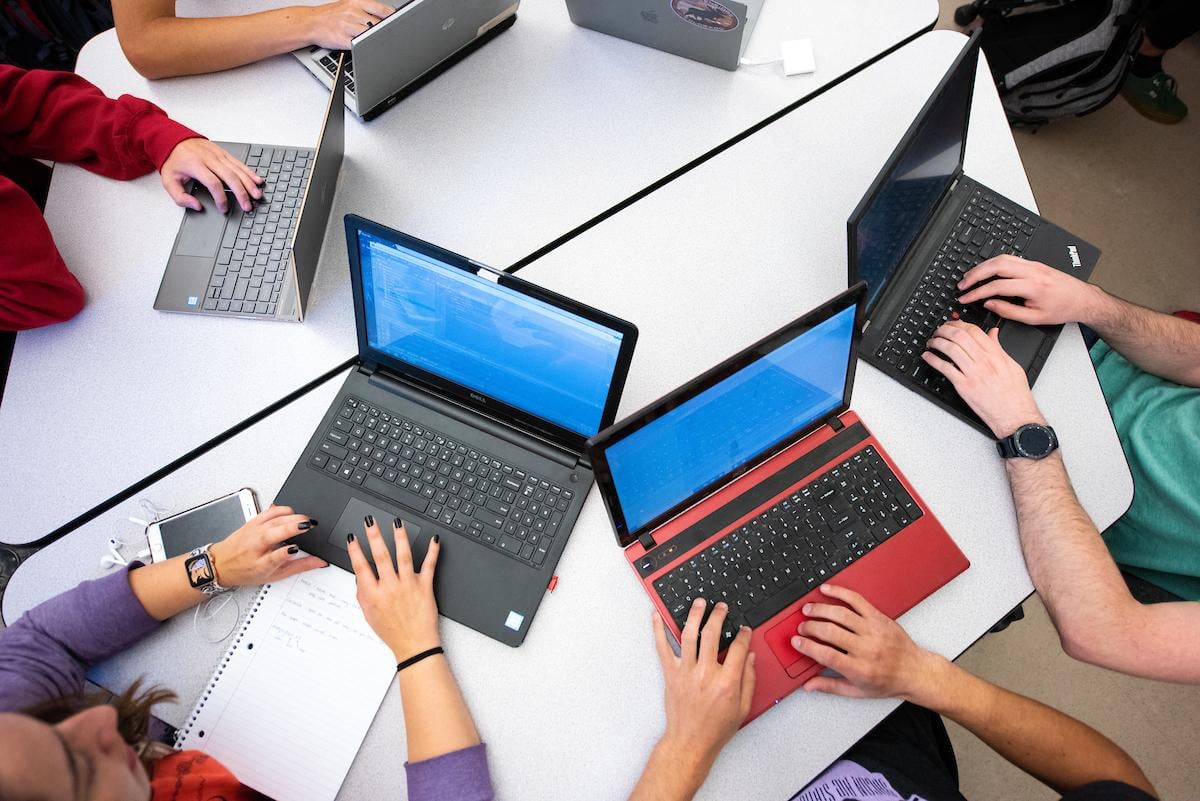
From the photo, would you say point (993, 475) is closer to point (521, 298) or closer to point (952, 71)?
point (952, 71)

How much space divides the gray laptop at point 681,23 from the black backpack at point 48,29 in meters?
1.13

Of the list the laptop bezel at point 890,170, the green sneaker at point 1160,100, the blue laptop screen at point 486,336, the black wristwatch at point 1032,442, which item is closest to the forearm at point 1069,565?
the black wristwatch at point 1032,442

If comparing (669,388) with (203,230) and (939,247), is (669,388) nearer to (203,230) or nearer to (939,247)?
(939,247)

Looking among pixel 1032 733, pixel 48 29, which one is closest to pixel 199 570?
pixel 1032 733

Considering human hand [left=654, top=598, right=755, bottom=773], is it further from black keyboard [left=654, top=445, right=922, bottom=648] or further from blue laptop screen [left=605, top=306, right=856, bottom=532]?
blue laptop screen [left=605, top=306, right=856, bottom=532]

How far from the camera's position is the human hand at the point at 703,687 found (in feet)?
3.32

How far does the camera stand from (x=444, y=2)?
1321mm

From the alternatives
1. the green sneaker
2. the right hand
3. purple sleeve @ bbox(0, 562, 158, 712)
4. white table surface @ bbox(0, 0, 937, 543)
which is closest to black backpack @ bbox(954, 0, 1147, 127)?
the green sneaker

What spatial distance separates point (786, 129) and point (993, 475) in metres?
0.72

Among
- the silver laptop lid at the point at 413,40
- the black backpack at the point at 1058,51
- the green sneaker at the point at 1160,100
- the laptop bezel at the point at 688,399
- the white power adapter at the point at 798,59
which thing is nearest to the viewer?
the laptop bezel at the point at 688,399

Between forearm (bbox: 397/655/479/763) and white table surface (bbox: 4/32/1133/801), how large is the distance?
0.04 meters

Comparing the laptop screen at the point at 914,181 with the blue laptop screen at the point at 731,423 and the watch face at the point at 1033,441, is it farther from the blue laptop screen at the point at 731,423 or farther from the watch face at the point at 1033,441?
the watch face at the point at 1033,441

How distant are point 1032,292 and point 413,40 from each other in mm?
1118

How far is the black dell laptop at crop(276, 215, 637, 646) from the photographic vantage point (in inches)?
40.7
